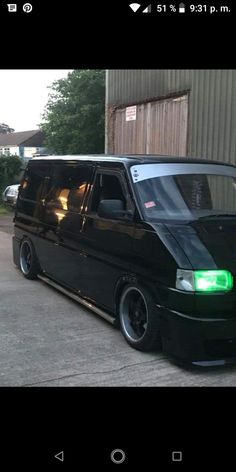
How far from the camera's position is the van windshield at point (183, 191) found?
4.97 metres

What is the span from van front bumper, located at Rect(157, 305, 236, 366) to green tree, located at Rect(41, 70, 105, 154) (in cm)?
3027

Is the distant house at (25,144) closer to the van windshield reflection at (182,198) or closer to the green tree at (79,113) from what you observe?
the green tree at (79,113)

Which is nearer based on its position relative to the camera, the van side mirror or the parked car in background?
the van side mirror

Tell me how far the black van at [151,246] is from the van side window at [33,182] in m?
0.34

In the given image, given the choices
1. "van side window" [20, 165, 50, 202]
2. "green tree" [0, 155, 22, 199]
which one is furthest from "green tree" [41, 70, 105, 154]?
"van side window" [20, 165, 50, 202]

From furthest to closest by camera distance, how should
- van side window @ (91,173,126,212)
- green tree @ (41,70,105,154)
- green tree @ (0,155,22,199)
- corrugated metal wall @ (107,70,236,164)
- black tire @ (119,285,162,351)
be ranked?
green tree @ (41,70,105,154) → green tree @ (0,155,22,199) → corrugated metal wall @ (107,70,236,164) → van side window @ (91,173,126,212) → black tire @ (119,285,162,351)

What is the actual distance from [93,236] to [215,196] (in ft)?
4.48

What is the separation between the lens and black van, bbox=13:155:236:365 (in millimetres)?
4305

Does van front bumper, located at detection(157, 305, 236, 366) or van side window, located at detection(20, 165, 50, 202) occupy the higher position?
van side window, located at detection(20, 165, 50, 202)

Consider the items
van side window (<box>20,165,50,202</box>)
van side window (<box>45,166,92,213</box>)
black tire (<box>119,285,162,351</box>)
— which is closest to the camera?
black tire (<box>119,285,162,351</box>)

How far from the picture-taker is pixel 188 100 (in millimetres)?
10266

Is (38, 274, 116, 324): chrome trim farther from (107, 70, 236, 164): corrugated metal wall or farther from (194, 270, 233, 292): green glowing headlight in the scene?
(107, 70, 236, 164): corrugated metal wall

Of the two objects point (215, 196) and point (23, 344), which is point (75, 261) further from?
point (215, 196)
